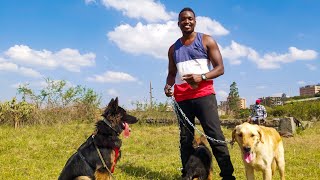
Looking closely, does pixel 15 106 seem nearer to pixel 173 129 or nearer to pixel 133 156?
pixel 173 129

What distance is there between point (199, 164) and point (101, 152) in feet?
5.30

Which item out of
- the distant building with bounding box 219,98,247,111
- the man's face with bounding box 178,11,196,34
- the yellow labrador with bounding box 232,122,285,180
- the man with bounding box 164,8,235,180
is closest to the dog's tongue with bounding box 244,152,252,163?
the yellow labrador with bounding box 232,122,285,180

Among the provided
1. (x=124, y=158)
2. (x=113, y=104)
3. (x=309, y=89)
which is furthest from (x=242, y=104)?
(x=309, y=89)

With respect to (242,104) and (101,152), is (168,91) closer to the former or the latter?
(101,152)

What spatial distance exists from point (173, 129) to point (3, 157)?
849 centimetres

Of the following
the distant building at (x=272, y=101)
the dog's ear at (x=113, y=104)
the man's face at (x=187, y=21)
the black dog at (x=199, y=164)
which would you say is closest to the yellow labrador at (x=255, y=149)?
the black dog at (x=199, y=164)

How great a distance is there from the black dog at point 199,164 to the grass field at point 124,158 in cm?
87

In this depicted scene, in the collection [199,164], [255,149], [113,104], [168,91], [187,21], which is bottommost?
[199,164]

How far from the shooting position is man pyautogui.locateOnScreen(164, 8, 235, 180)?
193 inches

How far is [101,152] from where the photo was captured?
15.1 ft

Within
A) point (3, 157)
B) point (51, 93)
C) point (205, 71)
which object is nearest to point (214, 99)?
point (205, 71)

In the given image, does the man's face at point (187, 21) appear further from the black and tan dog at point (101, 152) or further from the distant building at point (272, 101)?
the distant building at point (272, 101)

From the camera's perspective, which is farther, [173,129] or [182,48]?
[173,129]

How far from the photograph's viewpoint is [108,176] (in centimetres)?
457
